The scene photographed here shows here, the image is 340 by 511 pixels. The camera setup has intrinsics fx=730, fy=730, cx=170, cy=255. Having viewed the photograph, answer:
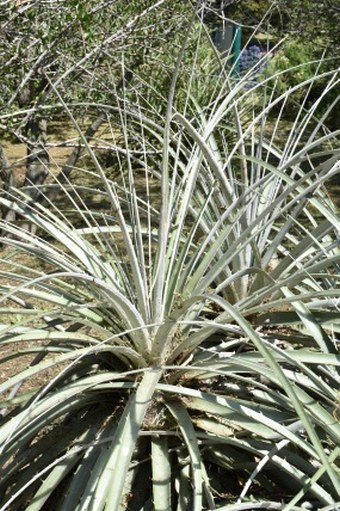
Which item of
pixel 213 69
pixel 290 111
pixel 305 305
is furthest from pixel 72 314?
pixel 290 111

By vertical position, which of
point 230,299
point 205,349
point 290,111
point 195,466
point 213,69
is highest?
point 290,111

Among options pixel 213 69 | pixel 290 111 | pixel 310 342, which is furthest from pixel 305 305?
pixel 290 111

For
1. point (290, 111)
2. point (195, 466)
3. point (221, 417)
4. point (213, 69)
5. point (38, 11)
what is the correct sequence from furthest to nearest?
point (290, 111)
point (213, 69)
point (38, 11)
point (221, 417)
point (195, 466)

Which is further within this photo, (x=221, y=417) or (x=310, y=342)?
(x=310, y=342)

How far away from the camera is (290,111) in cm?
925

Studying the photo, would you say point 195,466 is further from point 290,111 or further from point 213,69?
point 290,111

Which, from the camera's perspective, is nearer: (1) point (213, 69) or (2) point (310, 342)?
(2) point (310, 342)

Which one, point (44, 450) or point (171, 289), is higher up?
point (171, 289)

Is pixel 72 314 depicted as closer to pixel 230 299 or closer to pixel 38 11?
pixel 230 299

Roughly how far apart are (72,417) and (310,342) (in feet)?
2.31

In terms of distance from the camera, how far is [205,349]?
192cm

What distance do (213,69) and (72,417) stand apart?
6068 millimetres

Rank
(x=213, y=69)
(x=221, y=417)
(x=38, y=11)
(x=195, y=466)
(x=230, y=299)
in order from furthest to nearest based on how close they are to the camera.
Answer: (x=213, y=69) < (x=38, y=11) < (x=230, y=299) < (x=221, y=417) < (x=195, y=466)

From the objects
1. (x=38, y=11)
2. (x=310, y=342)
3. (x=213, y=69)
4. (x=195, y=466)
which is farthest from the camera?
(x=213, y=69)
